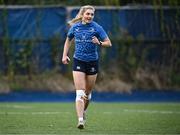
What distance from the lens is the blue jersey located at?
14633 millimetres

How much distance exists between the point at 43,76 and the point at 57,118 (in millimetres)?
10269

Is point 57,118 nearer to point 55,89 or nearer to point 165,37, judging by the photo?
point 55,89

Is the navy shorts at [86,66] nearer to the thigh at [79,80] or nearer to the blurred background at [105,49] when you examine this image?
the thigh at [79,80]

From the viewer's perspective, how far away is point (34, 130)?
13.6m

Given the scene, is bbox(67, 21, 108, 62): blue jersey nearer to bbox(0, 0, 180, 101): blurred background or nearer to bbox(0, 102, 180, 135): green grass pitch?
bbox(0, 102, 180, 135): green grass pitch

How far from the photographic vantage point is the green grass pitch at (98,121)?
13688 mm

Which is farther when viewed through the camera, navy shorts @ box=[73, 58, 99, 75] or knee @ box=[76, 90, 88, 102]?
navy shorts @ box=[73, 58, 99, 75]

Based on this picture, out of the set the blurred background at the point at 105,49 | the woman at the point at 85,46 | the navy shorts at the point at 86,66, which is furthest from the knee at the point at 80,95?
the blurred background at the point at 105,49

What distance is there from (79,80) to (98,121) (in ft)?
6.35

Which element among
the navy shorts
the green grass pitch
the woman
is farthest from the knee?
the green grass pitch

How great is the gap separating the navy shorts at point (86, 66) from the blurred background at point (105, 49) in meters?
11.6

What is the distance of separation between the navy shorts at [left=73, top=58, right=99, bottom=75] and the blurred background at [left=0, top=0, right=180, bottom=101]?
11.6m

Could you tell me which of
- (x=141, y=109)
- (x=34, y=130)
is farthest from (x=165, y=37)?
(x=34, y=130)

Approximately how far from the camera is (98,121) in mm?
16094
